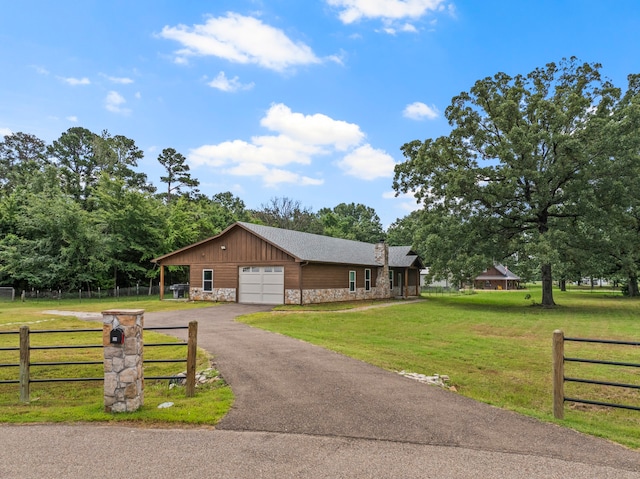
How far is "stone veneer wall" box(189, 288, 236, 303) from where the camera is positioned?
2289 cm

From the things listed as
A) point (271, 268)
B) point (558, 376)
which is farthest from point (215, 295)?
point (558, 376)

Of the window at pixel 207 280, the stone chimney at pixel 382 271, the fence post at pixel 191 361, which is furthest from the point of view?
the stone chimney at pixel 382 271

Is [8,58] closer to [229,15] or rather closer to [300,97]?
[229,15]

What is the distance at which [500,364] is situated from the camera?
859 cm

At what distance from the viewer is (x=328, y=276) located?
23125 mm

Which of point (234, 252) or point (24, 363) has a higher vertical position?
point (234, 252)

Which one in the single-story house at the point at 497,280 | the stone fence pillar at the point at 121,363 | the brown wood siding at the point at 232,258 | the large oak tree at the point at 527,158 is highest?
the large oak tree at the point at 527,158

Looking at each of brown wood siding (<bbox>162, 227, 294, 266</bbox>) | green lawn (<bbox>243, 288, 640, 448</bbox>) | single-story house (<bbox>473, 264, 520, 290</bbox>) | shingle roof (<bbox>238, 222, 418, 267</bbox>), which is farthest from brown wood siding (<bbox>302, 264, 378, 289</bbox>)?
single-story house (<bbox>473, 264, 520, 290</bbox>)

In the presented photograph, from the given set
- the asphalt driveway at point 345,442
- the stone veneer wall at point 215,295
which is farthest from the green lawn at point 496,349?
the stone veneer wall at point 215,295

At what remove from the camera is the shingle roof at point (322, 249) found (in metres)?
22.1

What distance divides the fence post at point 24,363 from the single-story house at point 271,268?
14955 mm

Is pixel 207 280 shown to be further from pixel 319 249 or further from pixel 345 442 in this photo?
pixel 345 442

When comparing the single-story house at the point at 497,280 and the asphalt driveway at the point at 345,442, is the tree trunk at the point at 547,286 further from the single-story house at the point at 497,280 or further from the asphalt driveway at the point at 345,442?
the single-story house at the point at 497,280

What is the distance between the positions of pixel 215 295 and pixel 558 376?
20.5 metres
